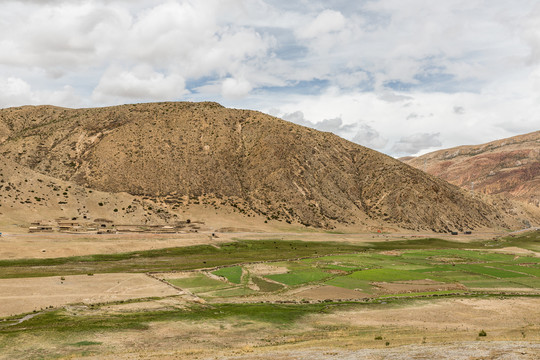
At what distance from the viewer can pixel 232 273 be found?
208ft

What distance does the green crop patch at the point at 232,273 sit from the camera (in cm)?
5919

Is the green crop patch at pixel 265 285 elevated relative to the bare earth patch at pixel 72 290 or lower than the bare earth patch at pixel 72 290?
lower

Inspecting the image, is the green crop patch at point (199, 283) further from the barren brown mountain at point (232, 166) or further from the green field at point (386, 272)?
the barren brown mountain at point (232, 166)

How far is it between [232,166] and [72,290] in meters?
112

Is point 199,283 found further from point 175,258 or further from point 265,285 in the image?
point 175,258

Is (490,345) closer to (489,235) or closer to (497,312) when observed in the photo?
(497,312)

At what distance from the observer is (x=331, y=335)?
3394 centimetres

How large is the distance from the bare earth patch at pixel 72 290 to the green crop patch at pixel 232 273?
9620mm

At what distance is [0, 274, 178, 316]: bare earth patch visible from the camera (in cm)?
4375

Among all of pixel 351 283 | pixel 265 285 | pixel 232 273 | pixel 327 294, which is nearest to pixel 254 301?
pixel 265 285

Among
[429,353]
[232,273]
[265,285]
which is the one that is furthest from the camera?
[232,273]

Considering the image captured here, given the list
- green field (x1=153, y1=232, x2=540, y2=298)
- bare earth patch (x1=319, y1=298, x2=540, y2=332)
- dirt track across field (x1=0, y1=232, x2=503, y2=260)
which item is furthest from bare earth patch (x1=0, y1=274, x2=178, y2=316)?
bare earth patch (x1=319, y1=298, x2=540, y2=332)

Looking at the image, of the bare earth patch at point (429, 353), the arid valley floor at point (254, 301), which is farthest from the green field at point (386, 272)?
the bare earth patch at point (429, 353)

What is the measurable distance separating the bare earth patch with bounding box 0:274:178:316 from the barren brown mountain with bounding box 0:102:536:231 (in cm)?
7614
